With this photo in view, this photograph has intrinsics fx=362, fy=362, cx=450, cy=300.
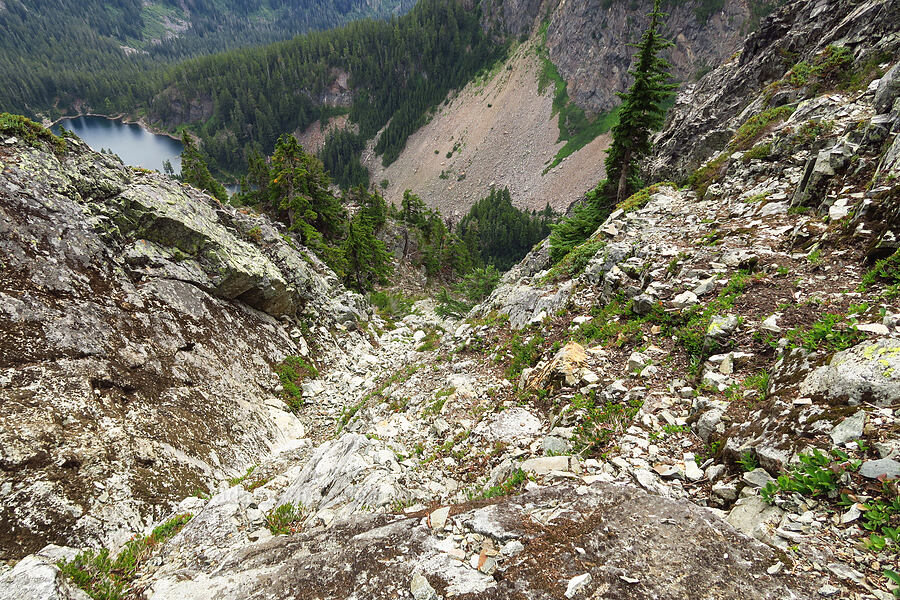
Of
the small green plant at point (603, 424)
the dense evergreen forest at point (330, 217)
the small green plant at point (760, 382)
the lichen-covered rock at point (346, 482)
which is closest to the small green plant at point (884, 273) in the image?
the small green plant at point (760, 382)

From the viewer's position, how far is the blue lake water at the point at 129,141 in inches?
5635

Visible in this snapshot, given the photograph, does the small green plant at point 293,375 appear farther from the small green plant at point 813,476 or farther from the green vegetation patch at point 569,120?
the green vegetation patch at point 569,120

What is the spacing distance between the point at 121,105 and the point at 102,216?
853 feet

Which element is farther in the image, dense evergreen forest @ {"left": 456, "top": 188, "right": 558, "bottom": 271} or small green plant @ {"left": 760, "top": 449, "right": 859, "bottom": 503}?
dense evergreen forest @ {"left": 456, "top": 188, "right": 558, "bottom": 271}

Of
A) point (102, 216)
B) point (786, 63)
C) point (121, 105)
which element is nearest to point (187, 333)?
point (102, 216)

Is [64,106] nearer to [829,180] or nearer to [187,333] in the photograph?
[187,333]

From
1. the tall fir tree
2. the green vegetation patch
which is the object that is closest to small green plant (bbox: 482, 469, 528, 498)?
the tall fir tree

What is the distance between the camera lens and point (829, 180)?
10.6 m

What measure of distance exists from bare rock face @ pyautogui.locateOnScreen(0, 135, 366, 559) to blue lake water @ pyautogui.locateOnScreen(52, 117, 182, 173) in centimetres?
15561

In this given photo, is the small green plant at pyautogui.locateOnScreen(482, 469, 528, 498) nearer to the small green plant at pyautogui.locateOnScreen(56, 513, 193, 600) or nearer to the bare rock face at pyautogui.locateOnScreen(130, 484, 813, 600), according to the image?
the bare rock face at pyautogui.locateOnScreen(130, 484, 813, 600)

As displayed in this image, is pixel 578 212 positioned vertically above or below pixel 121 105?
below

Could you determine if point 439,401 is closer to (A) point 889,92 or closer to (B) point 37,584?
(B) point 37,584

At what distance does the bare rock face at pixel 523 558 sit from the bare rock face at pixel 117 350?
4.00 meters

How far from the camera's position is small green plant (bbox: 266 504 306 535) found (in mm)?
7305
